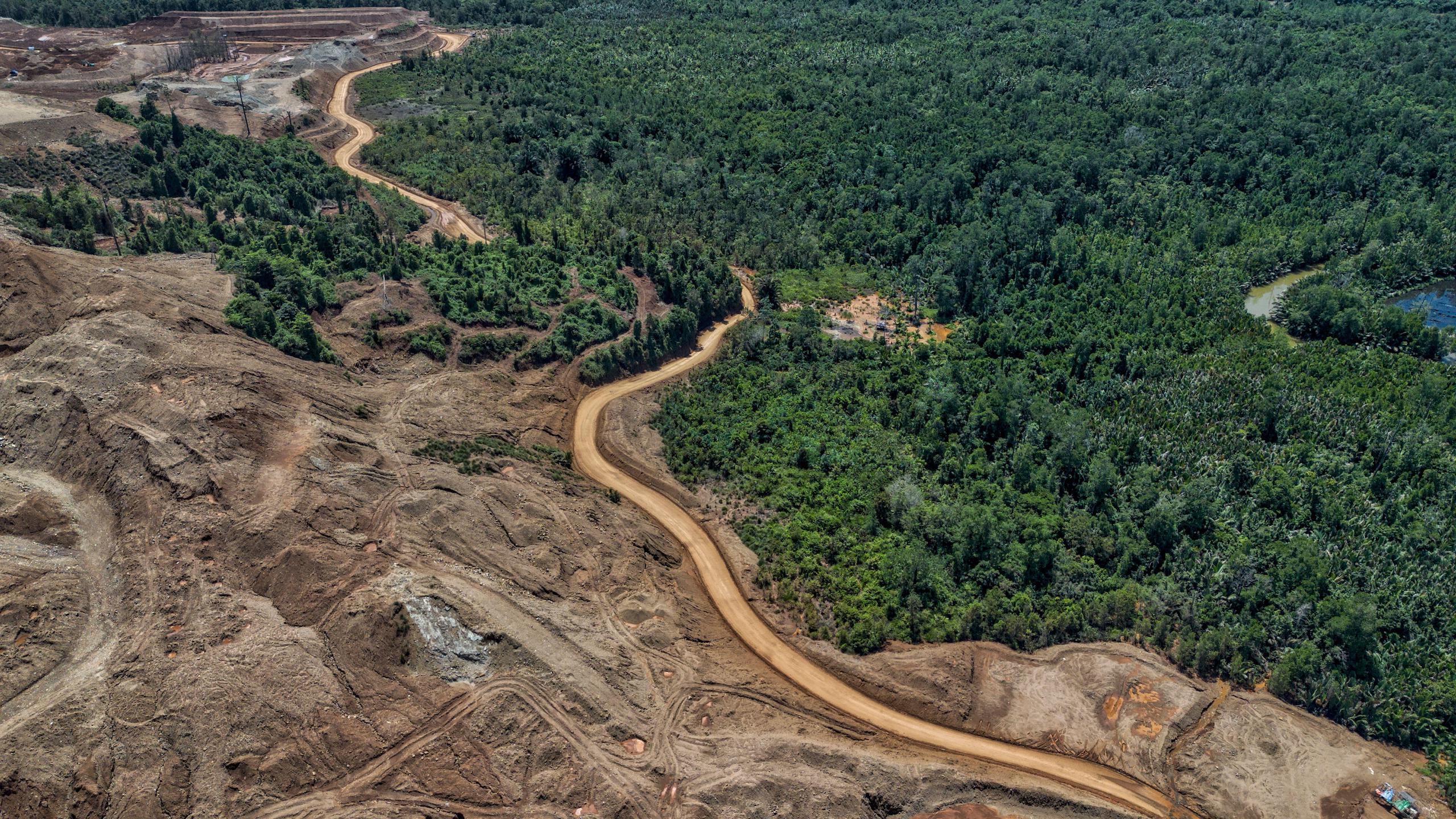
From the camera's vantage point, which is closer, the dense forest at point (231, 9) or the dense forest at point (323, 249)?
the dense forest at point (323, 249)

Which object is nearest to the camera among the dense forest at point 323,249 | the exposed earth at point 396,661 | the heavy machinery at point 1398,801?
the exposed earth at point 396,661

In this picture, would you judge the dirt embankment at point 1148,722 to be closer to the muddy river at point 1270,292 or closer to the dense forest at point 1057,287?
the dense forest at point 1057,287

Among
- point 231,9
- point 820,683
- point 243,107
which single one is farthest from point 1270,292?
point 231,9

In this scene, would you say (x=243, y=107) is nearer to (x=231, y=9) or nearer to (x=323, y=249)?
(x=323, y=249)

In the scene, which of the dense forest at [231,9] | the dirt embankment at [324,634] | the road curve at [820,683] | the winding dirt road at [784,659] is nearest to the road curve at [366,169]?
the winding dirt road at [784,659]

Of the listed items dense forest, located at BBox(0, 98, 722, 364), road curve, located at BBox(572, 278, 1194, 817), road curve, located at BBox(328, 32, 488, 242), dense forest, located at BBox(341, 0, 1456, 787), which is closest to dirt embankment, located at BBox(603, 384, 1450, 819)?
road curve, located at BBox(572, 278, 1194, 817)

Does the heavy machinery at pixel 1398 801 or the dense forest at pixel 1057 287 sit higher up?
the dense forest at pixel 1057 287
